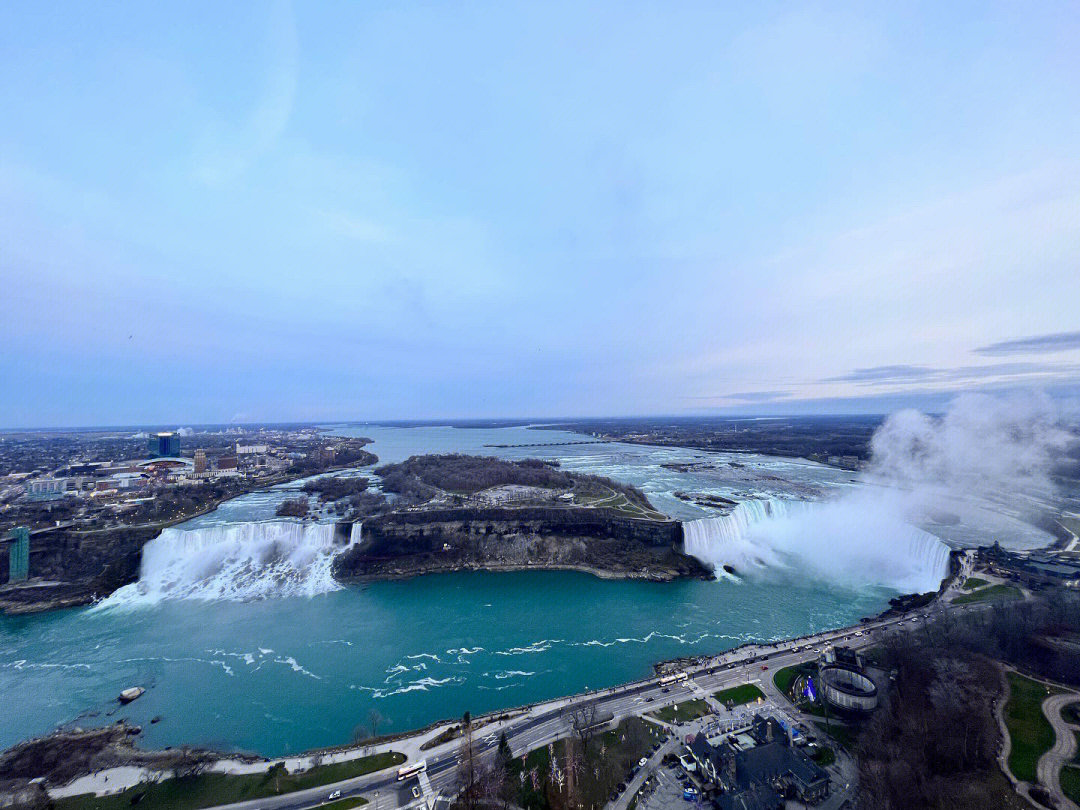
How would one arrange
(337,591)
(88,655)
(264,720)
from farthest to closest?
1. (337,591)
2. (88,655)
3. (264,720)

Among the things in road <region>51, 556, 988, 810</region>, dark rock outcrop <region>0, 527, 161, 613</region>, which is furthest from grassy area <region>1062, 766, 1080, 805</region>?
dark rock outcrop <region>0, 527, 161, 613</region>

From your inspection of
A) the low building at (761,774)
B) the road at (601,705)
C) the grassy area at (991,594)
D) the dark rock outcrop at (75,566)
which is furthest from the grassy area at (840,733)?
the dark rock outcrop at (75,566)

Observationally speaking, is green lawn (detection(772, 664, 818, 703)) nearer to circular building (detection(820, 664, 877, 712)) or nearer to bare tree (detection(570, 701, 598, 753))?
circular building (detection(820, 664, 877, 712))

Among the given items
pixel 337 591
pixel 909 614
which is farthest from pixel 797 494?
pixel 337 591

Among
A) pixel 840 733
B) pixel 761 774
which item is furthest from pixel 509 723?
pixel 840 733

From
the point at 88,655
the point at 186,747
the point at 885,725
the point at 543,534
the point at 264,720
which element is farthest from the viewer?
the point at 543,534

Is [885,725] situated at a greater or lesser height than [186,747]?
greater

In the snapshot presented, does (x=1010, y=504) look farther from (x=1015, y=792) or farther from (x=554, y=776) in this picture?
(x=554, y=776)
